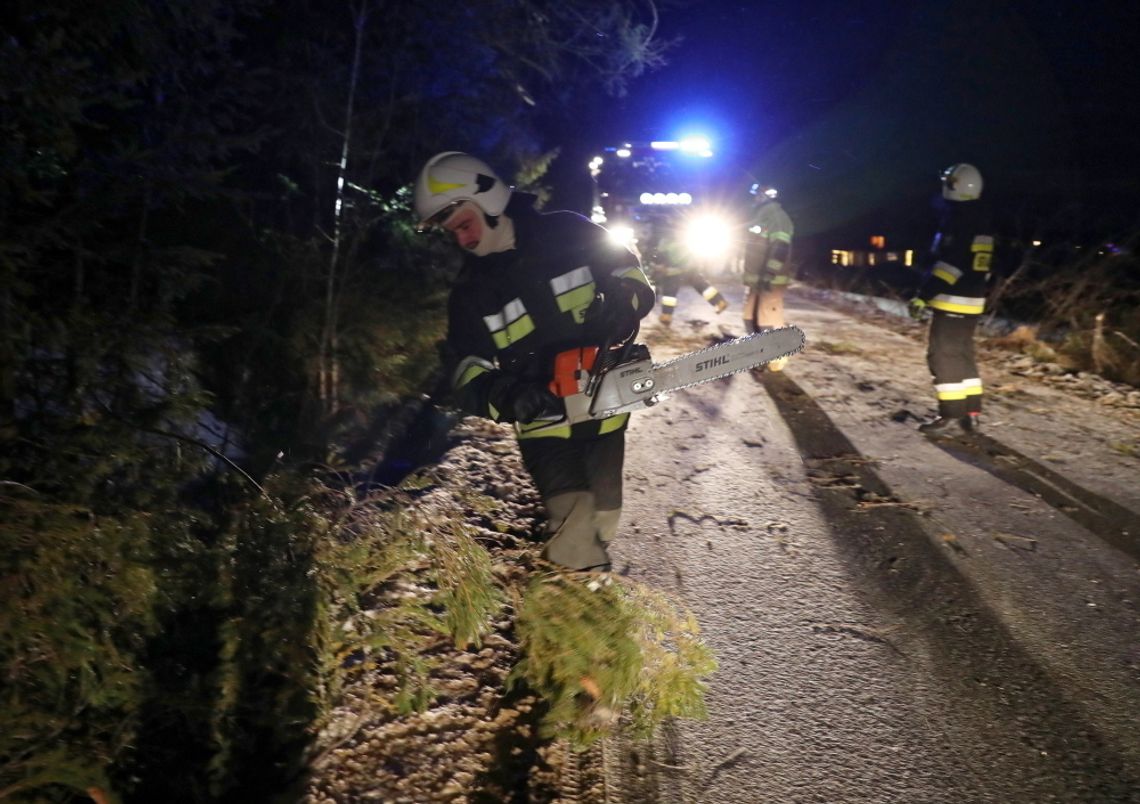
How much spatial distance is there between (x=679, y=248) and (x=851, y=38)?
17879mm

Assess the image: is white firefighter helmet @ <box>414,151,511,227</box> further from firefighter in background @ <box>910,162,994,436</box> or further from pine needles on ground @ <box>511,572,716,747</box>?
firefighter in background @ <box>910,162,994,436</box>

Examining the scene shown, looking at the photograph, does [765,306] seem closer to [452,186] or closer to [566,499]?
[566,499]

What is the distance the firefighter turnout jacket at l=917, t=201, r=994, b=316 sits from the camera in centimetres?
527

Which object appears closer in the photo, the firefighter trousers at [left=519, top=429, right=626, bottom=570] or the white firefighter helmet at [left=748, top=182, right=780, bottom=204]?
the firefighter trousers at [left=519, top=429, right=626, bottom=570]

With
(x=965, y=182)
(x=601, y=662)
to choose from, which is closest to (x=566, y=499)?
(x=601, y=662)

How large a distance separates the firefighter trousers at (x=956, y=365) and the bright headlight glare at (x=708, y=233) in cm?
819

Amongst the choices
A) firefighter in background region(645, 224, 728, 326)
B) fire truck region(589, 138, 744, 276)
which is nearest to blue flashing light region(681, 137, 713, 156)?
fire truck region(589, 138, 744, 276)

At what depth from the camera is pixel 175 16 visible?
10.5 ft

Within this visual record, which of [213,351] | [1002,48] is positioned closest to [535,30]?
[213,351]

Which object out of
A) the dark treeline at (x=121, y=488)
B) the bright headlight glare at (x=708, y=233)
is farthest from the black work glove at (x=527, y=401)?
the bright headlight glare at (x=708, y=233)

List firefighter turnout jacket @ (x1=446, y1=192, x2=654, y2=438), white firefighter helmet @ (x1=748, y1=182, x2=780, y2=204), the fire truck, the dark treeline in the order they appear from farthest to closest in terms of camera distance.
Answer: the fire truck
white firefighter helmet @ (x1=748, y1=182, x2=780, y2=204)
firefighter turnout jacket @ (x1=446, y1=192, x2=654, y2=438)
the dark treeline

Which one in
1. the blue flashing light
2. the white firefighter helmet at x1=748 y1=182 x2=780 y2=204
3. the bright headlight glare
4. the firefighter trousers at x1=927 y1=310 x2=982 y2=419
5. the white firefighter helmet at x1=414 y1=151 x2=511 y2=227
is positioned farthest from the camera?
the blue flashing light

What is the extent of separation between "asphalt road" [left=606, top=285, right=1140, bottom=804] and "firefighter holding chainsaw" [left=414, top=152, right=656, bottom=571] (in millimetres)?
860

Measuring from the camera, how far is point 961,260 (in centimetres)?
534
